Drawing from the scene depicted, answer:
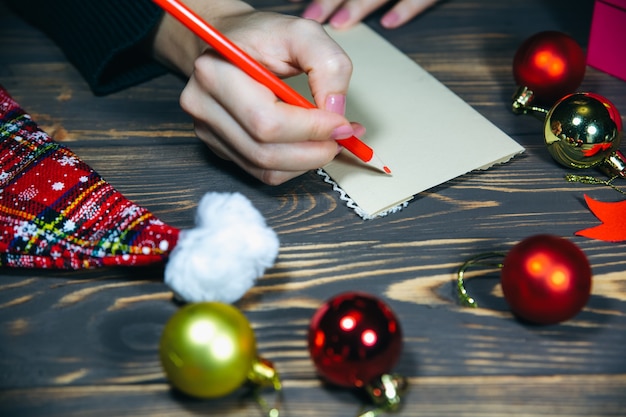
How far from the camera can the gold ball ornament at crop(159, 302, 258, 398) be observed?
48 centimetres

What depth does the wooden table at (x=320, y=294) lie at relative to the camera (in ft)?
1.70

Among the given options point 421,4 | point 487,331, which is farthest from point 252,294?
point 421,4

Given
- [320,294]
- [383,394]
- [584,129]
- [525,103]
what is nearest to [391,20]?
[525,103]

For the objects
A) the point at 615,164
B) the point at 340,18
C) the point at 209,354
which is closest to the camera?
the point at 209,354

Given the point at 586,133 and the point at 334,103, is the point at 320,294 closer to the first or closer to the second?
the point at 334,103

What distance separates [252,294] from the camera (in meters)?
0.59

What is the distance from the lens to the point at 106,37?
2.79 feet

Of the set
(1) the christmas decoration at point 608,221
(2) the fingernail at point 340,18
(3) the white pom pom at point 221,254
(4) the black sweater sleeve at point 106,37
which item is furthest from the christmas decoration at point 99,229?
(2) the fingernail at point 340,18

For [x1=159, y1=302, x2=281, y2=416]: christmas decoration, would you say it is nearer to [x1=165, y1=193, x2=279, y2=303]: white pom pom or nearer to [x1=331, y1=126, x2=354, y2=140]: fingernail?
[x1=165, y1=193, x2=279, y2=303]: white pom pom

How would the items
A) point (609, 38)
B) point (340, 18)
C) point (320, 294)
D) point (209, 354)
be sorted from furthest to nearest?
point (340, 18) → point (609, 38) → point (320, 294) → point (209, 354)

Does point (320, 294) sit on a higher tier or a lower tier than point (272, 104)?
lower

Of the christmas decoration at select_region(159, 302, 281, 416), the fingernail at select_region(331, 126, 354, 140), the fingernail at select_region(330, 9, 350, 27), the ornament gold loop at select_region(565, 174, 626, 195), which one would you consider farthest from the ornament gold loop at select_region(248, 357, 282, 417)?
the fingernail at select_region(330, 9, 350, 27)

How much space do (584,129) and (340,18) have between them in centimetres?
40

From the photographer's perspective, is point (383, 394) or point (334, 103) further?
point (334, 103)
